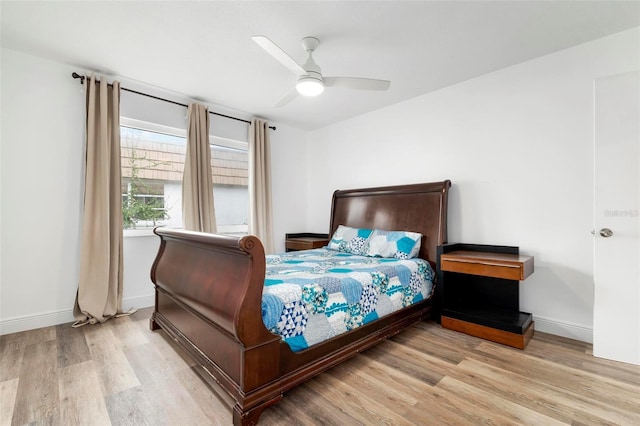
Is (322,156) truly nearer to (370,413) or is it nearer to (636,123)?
(636,123)

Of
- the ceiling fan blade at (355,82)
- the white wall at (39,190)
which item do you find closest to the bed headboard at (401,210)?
the ceiling fan blade at (355,82)

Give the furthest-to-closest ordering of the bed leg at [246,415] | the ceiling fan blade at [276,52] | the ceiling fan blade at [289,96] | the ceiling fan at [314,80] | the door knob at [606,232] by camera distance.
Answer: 1. the ceiling fan blade at [289,96]
2. the ceiling fan at [314,80]
3. the door knob at [606,232]
4. the ceiling fan blade at [276,52]
5. the bed leg at [246,415]

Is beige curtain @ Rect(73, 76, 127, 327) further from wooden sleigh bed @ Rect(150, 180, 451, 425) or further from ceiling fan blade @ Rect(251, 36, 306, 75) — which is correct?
ceiling fan blade @ Rect(251, 36, 306, 75)

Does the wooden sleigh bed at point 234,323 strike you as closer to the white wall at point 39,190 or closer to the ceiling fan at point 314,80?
the white wall at point 39,190

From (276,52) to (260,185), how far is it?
2.45m

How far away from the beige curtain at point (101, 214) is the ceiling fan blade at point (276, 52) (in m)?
2.13

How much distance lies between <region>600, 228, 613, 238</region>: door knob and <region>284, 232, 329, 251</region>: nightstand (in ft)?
9.63

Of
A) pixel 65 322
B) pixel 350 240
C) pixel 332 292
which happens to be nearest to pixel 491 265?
pixel 332 292

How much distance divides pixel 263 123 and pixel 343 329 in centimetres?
339

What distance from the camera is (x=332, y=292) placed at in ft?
6.56

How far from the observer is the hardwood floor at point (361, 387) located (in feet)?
5.05

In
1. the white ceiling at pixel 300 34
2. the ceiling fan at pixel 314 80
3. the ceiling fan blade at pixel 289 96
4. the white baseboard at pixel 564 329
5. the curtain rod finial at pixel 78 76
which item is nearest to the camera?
the white ceiling at pixel 300 34

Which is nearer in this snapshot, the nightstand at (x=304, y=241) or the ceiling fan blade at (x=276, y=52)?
the ceiling fan blade at (x=276, y=52)

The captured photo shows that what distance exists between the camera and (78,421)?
1.50 m
